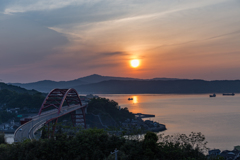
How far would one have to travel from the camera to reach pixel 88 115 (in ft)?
187

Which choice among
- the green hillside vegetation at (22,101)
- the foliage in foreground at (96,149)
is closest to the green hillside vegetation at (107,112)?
the green hillside vegetation at (22,101)

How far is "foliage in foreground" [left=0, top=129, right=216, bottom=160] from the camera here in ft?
45.6

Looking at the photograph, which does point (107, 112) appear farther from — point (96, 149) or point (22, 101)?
point (96, 149)

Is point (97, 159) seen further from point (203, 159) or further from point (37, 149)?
point (203, 159)

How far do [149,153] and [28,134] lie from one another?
Answer: 1308cm

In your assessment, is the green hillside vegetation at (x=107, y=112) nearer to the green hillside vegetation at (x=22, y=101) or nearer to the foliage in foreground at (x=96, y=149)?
the green hillside vegetation at (x=22, y=101)

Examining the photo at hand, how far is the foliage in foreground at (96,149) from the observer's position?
13.9 m

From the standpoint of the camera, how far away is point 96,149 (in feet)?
A: 47.9

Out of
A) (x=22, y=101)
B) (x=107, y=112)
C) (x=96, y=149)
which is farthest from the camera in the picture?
(x=22, y=101)

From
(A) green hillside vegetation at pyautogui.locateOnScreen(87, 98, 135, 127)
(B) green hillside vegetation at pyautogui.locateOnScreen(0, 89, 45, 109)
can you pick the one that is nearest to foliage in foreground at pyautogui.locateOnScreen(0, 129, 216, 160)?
(A) green hillside vegetation at pyautogui.locateOnScreen(87, 98, 135, 127)

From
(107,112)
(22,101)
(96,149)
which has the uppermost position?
(22,101)

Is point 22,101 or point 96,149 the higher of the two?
point 22,101

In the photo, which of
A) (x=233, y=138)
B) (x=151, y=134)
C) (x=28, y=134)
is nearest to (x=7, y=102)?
(x=28, y=134)

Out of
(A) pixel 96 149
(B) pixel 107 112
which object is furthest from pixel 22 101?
(A) pixel 96 149
